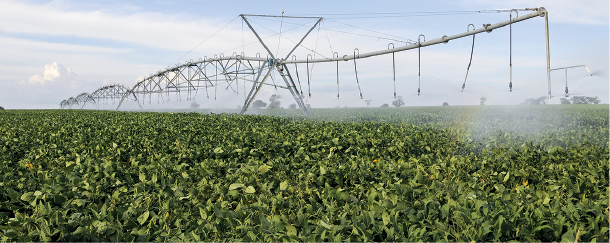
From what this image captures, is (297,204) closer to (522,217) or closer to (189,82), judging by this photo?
(522,217)

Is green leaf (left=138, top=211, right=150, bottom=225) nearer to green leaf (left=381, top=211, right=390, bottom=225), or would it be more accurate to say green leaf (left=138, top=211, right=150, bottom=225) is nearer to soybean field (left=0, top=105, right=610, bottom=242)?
soybean field (left=0, top=105, right=610, bottom=242)

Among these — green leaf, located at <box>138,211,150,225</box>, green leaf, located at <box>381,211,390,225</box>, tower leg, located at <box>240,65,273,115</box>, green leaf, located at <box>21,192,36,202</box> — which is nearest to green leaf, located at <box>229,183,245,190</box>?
green leaf, located at <box>138,211,150,225</box>

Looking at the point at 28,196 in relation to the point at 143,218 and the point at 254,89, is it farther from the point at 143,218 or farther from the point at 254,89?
the point at 254,89

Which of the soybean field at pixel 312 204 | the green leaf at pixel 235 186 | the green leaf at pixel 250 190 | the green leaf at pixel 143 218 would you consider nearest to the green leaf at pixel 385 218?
the soybean field at pixel 312 204

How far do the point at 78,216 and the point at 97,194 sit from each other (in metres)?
0.86

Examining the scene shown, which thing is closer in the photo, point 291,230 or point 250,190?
point 291,230

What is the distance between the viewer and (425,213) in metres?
2.76

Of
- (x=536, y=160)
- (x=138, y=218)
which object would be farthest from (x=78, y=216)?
(x=536, y=160)

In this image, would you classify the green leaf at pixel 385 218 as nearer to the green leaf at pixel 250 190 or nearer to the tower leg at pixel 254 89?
the green leaf at pixel 250 190

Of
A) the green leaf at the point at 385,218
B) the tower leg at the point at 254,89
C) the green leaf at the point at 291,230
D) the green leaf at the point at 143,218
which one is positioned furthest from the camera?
the tower leg at the point at 254,89

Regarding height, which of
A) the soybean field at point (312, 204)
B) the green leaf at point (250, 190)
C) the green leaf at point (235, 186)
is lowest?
the soybean field at point (312, 204)

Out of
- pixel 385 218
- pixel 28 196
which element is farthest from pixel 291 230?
pixel 28 196

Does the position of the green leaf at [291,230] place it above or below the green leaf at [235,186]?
below

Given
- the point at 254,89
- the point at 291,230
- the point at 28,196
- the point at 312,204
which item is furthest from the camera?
the point at 254,89
